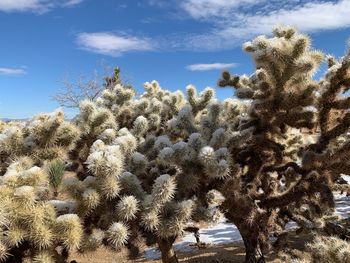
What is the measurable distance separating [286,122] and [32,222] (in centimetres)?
288

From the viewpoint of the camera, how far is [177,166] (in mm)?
4449

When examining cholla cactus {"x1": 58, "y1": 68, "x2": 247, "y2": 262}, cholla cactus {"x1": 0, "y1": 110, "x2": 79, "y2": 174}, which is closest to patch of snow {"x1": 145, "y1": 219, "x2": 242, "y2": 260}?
cholla cactus {"x1": 58, "y1": 68, "x2": 247, "y2": 262}

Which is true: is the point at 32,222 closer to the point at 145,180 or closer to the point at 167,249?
the point at 145,180

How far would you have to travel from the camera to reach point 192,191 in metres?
4.67

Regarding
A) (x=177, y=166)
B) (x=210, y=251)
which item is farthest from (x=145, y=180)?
(x=210, y=251)

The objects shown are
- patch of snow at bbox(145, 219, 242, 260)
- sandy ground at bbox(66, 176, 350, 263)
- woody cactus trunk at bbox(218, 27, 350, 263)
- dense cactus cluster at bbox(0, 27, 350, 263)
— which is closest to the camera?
dense cactus cluster at bbox(0, 27, 350, 263)

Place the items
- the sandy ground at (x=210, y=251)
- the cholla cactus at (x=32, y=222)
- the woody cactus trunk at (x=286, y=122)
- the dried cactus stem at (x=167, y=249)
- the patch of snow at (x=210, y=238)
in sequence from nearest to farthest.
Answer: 1. the cholla cactus at (x=32, y=222)
2. the woody cactus trunk at (x=286, y=122)
3. the dried cactus stem at (x=167, y=249)
4. the sandy ground at (x=210, y=251)
5. the patch of snow at (x=210, y=238)

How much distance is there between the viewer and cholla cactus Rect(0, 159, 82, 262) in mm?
3492

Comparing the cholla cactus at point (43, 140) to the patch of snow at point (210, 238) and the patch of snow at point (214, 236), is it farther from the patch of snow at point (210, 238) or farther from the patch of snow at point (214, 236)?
the patch of snow at point (210, 238)

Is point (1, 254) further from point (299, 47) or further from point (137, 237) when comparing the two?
point (299, 47)

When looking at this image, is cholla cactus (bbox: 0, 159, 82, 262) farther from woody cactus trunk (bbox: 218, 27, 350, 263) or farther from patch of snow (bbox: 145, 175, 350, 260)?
patch of snow (bbox: 145, 175, 350, 260)

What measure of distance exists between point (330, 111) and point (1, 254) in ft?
11.6

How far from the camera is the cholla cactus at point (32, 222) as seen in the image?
3492 millimetres

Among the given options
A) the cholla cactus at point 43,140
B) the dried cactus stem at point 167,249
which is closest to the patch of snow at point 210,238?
the dried cactus stem at point 167,249
